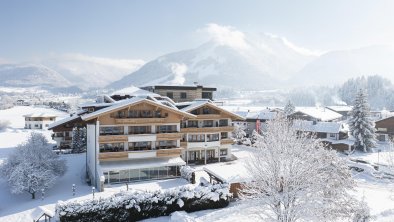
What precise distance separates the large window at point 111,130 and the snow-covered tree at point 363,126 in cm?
4858

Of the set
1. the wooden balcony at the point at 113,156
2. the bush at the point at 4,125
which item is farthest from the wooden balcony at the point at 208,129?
the bush at the point at 4,125

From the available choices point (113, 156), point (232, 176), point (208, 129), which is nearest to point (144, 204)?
point (232, 176)

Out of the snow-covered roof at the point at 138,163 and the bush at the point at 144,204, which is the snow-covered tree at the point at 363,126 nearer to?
the snow-covered roof at the point at 138,163

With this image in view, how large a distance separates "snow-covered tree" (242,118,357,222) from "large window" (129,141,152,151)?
17.0 m

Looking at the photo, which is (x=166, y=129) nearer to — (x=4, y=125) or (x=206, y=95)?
(x=206, y=95)

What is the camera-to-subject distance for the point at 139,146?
36344 mm

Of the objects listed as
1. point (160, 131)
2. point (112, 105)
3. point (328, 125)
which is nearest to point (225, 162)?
point (160, 131)

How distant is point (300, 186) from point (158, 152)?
19.8 metres

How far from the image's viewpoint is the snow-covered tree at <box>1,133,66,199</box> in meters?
31.3

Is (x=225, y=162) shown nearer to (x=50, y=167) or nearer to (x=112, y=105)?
(x=112, y=105)

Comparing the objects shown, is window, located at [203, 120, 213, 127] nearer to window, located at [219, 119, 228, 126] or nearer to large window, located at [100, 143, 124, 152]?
window, located at [219, 119, 228, 126]

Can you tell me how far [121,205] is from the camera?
25.1 meters

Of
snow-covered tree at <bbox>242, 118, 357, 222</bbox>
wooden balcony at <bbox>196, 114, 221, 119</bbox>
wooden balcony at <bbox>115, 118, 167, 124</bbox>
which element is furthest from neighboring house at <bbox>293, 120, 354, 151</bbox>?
snow-covered tree at <bbox>242, 118, 357, 222</bbox>

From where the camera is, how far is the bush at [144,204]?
23953 mm
